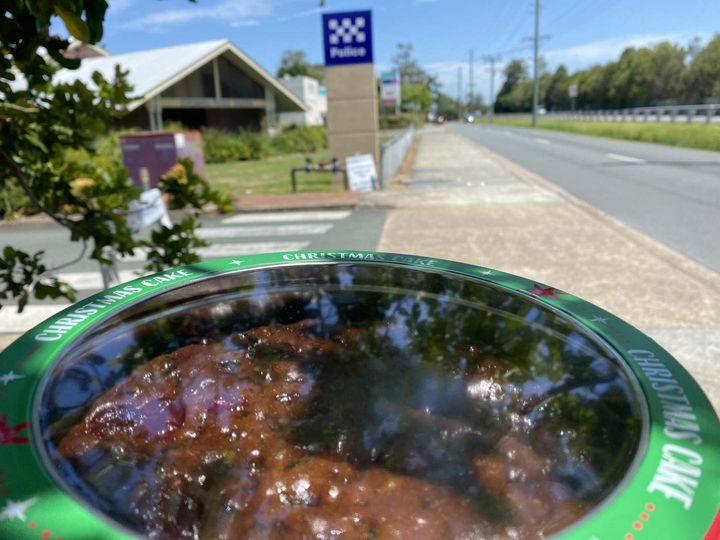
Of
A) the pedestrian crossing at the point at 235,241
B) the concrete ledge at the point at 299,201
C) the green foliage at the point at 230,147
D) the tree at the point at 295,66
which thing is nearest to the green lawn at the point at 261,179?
the concrete ledge at the point at 299,201

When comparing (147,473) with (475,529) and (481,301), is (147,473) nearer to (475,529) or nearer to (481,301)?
(475,529)

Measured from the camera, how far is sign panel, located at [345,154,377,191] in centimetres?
1384

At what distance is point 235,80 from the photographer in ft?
105

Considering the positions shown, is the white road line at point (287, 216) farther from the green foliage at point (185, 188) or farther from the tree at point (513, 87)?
the tree at point (513, 87)

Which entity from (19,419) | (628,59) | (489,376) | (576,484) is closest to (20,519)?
(19,419)

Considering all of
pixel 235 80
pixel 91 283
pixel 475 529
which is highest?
pixel 235 80

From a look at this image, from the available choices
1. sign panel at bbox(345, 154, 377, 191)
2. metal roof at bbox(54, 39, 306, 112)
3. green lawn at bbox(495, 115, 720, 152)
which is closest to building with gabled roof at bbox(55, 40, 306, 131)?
metal roof at bbox(54, 39, 306, 112)

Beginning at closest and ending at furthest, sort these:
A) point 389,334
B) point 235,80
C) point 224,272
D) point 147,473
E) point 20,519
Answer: point 20,519, point 147,473, point 389,334, point 224,272, point 235,80

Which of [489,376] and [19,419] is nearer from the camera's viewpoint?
[19,419]

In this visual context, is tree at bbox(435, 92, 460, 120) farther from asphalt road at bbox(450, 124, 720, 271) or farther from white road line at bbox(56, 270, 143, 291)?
white road line at bbox(56, 270, 143, 291)

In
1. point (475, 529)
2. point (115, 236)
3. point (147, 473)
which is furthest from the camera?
point (115, 236)

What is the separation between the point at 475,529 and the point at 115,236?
2.78 metres

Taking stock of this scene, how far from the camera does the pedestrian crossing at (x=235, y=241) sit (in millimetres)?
5816

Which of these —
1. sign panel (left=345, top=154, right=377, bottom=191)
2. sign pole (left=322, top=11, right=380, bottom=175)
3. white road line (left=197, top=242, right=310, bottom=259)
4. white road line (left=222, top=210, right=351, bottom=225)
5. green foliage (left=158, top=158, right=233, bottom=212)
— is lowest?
white road line (left=197, top=242, right=310, bottom=259)
